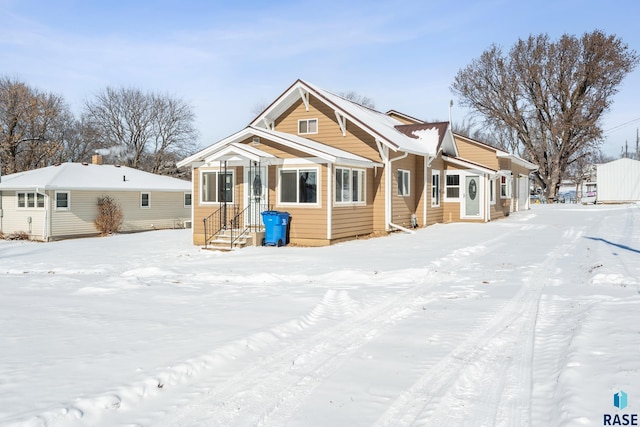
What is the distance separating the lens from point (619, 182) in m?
44.6

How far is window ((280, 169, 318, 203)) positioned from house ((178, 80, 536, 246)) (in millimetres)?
33

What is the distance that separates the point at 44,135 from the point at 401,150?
34.2m

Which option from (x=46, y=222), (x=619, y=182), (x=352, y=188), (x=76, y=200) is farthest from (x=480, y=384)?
(x=619, y=182)

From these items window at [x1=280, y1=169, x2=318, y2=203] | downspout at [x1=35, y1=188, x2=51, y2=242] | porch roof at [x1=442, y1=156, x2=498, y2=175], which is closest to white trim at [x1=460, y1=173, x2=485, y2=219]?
porch roof at [x1=442, y1=156, x2=498, y2=175]

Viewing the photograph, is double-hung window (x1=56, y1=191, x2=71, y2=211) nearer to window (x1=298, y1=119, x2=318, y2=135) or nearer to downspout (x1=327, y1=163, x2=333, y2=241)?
window (x1=298, y1=119, x2=318, y2=135)

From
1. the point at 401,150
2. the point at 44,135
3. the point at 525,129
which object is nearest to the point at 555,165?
the point at 525,129

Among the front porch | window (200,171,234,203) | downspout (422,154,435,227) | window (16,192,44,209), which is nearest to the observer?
the front porch

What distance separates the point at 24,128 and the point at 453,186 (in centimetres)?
3261

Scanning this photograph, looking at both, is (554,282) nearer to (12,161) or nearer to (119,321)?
(119,321)

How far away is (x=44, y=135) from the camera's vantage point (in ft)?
132

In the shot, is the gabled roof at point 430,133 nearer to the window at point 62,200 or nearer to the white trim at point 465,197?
the white trim at point 465,197

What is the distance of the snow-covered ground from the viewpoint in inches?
157

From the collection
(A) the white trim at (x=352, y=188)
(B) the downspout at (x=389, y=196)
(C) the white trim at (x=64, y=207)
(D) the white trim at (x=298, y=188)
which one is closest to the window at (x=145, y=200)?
(C) the white trim at (x=64, y=207)

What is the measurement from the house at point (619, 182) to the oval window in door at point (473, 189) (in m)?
27.8
